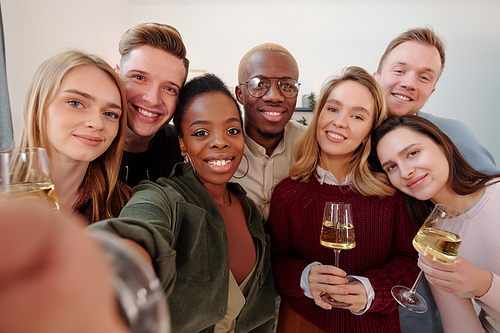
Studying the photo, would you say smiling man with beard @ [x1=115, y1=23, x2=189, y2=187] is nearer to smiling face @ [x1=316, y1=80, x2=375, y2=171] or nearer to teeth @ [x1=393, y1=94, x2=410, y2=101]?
smiling face @ [x1=316, y1=80, x2=375, y2=171]

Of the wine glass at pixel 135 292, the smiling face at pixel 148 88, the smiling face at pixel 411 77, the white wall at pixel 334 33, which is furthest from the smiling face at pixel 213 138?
the white wall at pixel 334 33

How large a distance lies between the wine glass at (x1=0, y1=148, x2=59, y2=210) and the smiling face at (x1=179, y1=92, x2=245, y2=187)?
0.74 m

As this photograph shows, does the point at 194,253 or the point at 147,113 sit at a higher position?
the point at 147,113

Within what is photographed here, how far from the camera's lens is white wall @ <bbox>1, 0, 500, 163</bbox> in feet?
16.9

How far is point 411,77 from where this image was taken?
2.36 meters

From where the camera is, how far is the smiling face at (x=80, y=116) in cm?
131

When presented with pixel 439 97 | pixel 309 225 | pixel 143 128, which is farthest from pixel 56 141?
pixel 439 97

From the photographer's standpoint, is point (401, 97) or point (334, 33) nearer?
point (401, 97)

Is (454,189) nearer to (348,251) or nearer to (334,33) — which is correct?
(348,251)

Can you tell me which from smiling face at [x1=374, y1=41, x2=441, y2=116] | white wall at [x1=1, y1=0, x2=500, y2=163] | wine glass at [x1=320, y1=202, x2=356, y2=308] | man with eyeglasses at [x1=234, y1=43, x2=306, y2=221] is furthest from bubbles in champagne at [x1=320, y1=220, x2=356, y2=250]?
white wall at [x1=1, y1=0, x2=500, y2=163]

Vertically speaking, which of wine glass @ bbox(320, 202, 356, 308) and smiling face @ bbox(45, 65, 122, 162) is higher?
smiling face @ bbox(45, 65, 122, 162)

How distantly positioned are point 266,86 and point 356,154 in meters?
0.82

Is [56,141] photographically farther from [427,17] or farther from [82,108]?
[427,17]

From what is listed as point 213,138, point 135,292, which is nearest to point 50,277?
point 135,292
